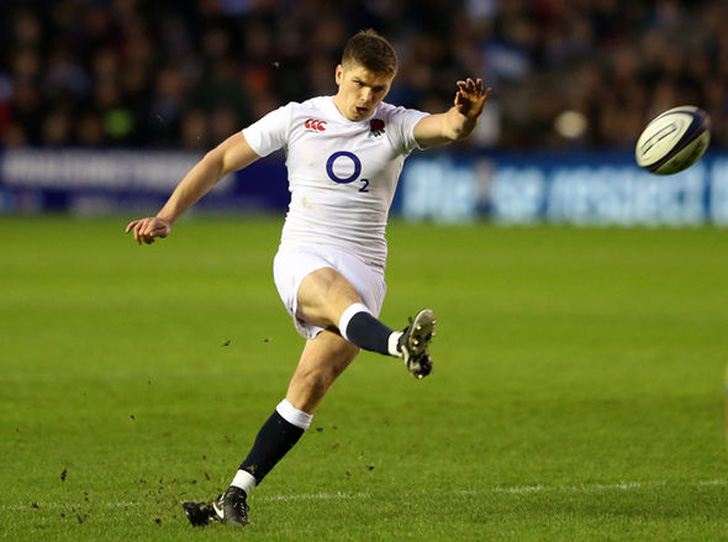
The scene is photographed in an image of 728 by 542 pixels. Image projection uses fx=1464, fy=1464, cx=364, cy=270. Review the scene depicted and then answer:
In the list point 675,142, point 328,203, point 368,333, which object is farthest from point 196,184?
point 675,142

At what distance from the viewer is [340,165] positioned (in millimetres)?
6383

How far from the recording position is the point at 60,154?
85.6 feet

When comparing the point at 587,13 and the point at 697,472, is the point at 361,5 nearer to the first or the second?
the point at 587,13

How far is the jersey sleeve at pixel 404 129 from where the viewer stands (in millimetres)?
6312

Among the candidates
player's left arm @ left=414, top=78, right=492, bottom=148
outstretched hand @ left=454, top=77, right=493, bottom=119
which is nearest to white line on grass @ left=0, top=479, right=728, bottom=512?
player's left arm @ left=414, top=78, right=492, bottom=148

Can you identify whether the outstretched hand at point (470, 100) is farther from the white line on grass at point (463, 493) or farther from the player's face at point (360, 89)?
the white line on grass at point (463, 493)

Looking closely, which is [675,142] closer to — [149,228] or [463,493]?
[463,493]

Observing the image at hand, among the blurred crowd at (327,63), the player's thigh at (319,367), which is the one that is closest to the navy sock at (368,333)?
the player's thigh at (319,367)

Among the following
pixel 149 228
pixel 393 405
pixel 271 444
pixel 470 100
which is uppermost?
pixel 470 100

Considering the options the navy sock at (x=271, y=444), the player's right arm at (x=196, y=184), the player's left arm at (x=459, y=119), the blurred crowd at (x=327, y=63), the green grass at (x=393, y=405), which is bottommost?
the green grass at (x=393, y=405)

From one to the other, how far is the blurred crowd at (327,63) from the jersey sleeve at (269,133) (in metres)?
19.5

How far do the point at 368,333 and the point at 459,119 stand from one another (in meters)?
0.99

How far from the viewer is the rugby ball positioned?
23.3 feet

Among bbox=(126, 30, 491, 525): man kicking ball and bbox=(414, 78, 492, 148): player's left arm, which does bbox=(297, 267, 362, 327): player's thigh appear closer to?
bbox=(126, 30, 491, 525): man kicking ball
